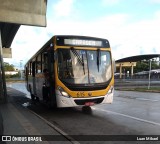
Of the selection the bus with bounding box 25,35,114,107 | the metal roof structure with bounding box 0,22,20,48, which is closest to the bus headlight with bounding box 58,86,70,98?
the bus with bounding box 25,35,114,107

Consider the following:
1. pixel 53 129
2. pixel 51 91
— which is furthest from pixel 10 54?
pixel 53 129

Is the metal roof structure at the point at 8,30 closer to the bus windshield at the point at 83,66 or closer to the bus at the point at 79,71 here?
the bus at the point at 79,71

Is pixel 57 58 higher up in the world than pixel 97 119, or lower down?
higher up

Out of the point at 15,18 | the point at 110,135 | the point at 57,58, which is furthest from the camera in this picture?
the point at 15,18

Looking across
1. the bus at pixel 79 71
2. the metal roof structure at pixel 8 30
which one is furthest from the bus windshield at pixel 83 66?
the metal roof structure at pixel 8 30

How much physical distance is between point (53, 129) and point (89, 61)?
151 inches

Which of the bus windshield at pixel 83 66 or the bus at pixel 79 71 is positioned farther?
the bus windshield at pixel 83 66

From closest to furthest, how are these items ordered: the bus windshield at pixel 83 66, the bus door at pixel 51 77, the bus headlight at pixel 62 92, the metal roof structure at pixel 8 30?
1. the bus headlight at pixel 62 92
2. the bus windshield at pixel 83 66
3. the bus door at pixel 51 77
4. the metal roof structure at pixel 8 30

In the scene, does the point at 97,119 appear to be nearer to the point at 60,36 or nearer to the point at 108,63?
the point at 108,63

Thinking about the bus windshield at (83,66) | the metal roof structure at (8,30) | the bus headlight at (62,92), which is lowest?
the bus headlight at (62,92)

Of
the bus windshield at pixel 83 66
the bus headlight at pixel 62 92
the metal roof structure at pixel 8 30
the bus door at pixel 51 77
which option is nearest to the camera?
the bus headlight at pixel 62 92

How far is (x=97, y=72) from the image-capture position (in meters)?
12.0

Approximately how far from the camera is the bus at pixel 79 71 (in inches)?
452

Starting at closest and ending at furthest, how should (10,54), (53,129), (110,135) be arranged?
(110,135)
(53,129)
(10,54)
